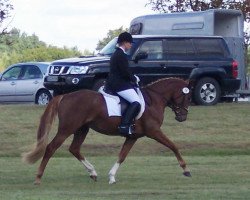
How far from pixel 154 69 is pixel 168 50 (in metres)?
1.00

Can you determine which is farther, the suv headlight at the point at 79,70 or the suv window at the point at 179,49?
the suv window at the point at 179,49

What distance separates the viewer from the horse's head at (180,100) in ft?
54.2

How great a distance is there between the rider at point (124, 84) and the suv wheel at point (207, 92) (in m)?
12.5

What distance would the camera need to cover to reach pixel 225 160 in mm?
19641

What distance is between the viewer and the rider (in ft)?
50.7

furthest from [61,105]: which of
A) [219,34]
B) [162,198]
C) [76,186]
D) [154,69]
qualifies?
[219,34]

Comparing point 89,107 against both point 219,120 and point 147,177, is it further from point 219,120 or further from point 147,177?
point 219,120

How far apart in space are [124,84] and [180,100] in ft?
4.99

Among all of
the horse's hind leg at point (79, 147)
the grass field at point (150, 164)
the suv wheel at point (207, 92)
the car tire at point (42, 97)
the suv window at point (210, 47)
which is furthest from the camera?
the car tire at point (42, 97)

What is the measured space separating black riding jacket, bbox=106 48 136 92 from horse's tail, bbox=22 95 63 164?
0.95 m

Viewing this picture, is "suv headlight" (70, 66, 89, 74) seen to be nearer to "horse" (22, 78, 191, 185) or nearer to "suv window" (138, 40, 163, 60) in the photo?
"suv window" (138, 40, 163, 60)

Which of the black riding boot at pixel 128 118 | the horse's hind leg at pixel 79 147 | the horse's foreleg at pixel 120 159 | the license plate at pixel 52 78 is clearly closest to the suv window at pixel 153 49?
the license plate at pixel 52 78

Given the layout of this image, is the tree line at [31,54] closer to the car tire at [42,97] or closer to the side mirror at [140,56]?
the car tire at [42,97]

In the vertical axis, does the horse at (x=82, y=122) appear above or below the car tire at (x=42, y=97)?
above
